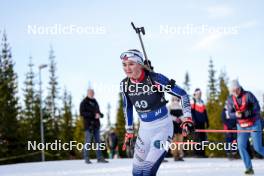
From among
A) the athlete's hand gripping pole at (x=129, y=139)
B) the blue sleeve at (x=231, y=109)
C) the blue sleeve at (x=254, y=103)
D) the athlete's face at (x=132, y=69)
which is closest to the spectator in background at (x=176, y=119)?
the blue sleeve at (x=231, y=109)

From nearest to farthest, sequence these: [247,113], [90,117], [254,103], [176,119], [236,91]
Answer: [247,113]
[254,103]
[236,91]
[90,117]
[176,119]

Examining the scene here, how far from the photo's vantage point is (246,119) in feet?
32.2

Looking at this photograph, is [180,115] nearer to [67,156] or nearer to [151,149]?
[151,149]

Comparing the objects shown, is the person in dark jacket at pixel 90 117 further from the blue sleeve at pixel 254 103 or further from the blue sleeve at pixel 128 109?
A: the blue sleeve at pixel 128 109

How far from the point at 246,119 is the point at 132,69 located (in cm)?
447

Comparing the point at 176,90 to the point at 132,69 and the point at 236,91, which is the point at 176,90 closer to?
the point at 132,69

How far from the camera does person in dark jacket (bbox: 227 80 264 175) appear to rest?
971cm

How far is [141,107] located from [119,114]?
222 feet

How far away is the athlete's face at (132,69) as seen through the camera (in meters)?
6.19

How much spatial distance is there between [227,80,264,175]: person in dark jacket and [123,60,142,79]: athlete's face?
4260 mm

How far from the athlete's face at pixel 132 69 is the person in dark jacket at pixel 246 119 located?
4.26 m

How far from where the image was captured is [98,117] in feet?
44.4

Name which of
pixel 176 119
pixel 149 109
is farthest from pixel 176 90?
pixel 176 119

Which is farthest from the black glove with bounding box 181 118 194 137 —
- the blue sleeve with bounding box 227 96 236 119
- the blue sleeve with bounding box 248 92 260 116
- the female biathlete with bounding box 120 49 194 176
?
the blue sleeve with bounding box 227 96 236 119
